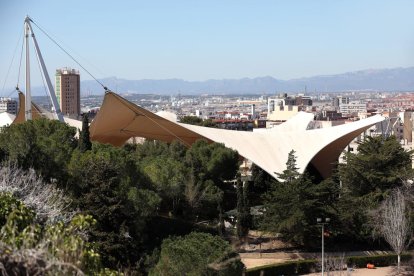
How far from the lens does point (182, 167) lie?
23.6m

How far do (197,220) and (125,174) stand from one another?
17.8 ft

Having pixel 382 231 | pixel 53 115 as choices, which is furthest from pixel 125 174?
pixel 53 115

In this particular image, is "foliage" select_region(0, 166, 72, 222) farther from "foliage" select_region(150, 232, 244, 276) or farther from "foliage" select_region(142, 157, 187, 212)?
"foliage" select_region(142, 157, 187, 212)

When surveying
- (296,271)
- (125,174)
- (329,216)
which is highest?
(125,174)

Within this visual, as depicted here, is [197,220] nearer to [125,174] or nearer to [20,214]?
[125,174]

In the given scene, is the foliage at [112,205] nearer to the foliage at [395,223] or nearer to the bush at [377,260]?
the bush at [377,260]

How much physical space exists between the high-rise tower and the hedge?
105 m

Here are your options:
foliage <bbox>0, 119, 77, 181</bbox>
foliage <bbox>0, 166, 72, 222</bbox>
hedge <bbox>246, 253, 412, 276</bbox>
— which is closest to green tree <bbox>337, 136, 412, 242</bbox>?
hedge <bbox>246, 253, 412, 276</bbox>

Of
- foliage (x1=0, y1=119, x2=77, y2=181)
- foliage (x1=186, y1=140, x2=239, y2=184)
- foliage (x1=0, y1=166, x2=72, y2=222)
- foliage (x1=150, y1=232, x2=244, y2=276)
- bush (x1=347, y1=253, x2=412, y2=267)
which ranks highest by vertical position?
foliage (x1=0, y1=119, x2=77, y2=181)

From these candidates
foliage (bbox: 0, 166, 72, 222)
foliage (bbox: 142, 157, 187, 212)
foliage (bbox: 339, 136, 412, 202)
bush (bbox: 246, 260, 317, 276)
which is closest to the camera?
foliage (bbox: 0, 166, 72, 222)

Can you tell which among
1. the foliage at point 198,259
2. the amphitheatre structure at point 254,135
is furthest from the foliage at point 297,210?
the foliage at point 198,259

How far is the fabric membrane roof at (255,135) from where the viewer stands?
2844 centimetres

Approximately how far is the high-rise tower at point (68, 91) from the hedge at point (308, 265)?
344ft

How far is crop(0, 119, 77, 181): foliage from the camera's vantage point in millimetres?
18562
